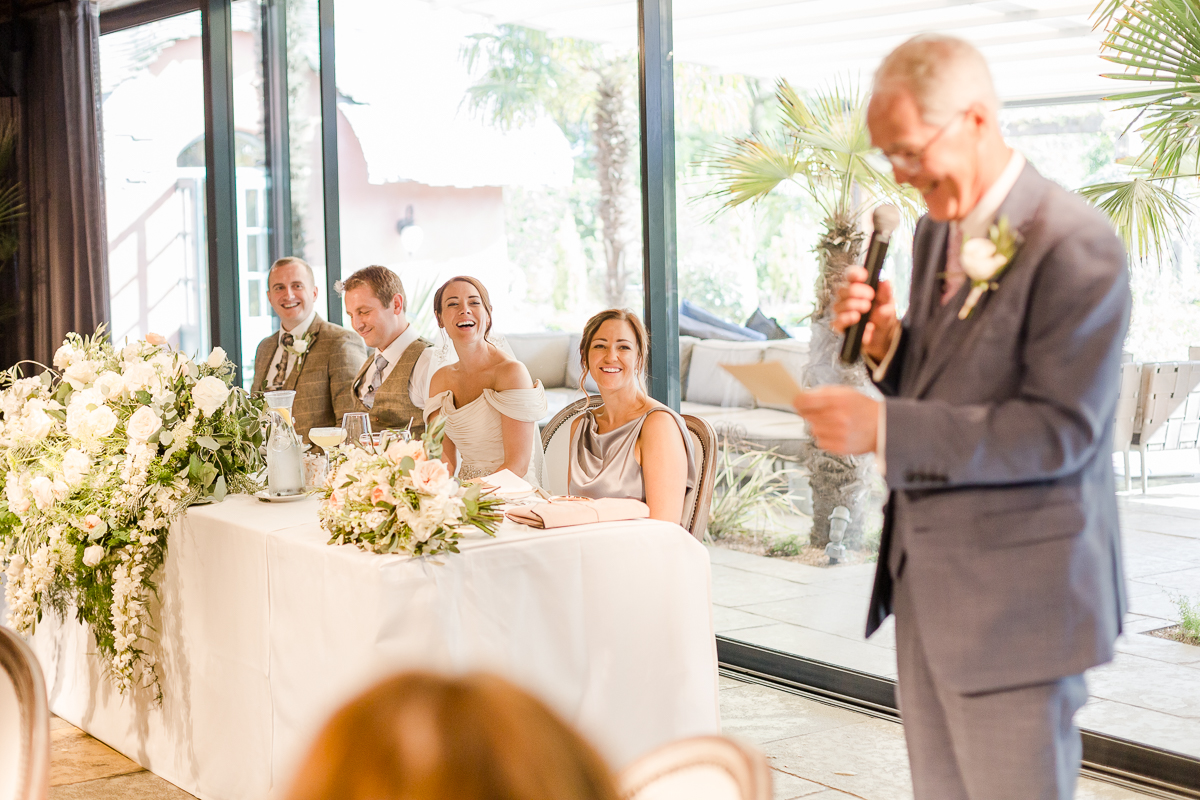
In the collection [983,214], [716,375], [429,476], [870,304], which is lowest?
[429,476]

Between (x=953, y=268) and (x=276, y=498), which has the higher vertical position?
(x=953, y=268)

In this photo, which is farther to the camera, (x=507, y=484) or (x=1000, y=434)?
(x=507, y=484)

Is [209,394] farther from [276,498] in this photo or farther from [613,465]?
[613,465]

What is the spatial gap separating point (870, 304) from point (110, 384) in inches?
94.0

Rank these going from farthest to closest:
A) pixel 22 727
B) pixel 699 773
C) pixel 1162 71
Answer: pixel 1162 71, pixel 22 727, pixel 699 773

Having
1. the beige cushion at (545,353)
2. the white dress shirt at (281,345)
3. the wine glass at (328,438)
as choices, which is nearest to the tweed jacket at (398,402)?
the white dress shirt at (281,345)

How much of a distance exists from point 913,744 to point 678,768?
0.61 metres

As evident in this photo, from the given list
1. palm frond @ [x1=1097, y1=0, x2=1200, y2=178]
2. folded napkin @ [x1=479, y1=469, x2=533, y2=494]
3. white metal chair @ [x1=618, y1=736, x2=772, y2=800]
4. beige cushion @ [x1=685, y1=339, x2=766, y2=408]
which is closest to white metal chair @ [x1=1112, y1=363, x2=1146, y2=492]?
palm frond @ [x1=1097, y1=0, x2=1200, y2=178]

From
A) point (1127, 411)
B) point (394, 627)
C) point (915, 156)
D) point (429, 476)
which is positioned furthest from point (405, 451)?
point (1127, 411)

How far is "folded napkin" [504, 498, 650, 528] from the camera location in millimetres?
2688

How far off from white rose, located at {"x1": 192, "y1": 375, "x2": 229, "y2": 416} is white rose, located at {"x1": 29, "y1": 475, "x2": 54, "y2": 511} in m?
0.46

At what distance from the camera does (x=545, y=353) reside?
15.5ft

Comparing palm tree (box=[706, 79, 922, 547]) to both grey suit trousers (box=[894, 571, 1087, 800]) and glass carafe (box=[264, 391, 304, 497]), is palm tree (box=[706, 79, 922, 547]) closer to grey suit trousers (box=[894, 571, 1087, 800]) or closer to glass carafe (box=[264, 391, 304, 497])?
glass carafe (box=[264, 391, 304, 497])

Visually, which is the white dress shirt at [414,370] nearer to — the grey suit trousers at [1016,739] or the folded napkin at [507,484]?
the folded napkin at [507,484]
